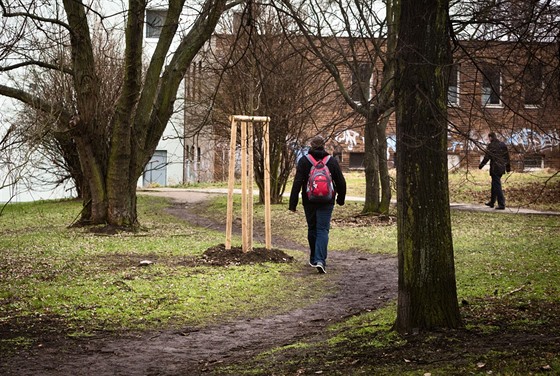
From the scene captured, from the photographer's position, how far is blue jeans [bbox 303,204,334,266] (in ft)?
43.2

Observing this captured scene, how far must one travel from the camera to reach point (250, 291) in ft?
38.5

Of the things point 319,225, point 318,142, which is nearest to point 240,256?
point 319,225

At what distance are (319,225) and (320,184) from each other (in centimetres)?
66

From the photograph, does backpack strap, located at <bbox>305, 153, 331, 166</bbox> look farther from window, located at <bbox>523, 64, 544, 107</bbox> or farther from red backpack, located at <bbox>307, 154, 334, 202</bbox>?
window, located at <bbox>523, 64, 544, 107</bbox>

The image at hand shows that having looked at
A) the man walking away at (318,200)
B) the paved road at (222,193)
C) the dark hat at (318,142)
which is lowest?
the paved road at (222,193)

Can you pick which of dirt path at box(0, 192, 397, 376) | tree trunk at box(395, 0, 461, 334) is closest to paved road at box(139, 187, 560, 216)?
dirt path at box(0, 192, 397, 376)

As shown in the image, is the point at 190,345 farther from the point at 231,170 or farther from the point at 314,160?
the point at 231,170

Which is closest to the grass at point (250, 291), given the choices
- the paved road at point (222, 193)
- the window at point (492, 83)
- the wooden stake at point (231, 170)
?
the wooden stake at point (231, 170)

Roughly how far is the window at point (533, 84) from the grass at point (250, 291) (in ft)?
7.24

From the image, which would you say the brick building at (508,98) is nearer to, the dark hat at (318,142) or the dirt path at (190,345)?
the dark hat at (318,142)

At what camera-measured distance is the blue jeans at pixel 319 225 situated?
13164 millimetres

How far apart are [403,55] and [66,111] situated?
12980 mm

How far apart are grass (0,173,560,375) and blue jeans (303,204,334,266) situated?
1.75ft

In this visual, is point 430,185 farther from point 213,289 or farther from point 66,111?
point 66,111
